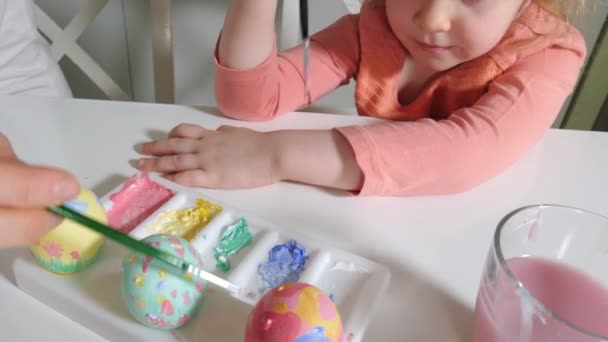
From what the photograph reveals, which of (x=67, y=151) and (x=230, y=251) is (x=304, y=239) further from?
(x=67, y=151)

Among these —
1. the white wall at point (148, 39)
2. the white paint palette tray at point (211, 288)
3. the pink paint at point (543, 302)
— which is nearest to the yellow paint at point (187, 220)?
the white paint palette tray at point (211, 288)

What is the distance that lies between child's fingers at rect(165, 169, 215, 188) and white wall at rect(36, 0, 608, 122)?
25.6 inches

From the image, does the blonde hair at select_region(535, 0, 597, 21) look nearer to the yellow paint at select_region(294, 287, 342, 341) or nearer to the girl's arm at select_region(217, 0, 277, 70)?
the girl's arm at select_region(217, 0, 277, 70)

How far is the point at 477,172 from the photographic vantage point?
535 mm

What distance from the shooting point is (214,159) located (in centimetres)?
52

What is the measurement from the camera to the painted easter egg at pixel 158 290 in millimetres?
353

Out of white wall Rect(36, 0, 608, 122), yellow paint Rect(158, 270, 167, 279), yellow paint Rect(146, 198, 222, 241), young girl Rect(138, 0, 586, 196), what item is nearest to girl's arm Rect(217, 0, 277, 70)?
young girl Rect(138, 0, 586, 196)

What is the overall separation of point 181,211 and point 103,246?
7cm

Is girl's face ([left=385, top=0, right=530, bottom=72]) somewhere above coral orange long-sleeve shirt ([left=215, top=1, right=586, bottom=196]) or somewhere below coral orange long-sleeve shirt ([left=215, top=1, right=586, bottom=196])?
above

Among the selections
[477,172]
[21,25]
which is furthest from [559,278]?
[21,25]

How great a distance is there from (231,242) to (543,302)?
0.72 ft

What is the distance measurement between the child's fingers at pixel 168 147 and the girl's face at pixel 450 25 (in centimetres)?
26

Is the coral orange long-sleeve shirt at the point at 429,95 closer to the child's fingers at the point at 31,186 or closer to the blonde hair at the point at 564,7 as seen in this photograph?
the blonde hair at the point at 564,7

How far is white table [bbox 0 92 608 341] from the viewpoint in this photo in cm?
40
